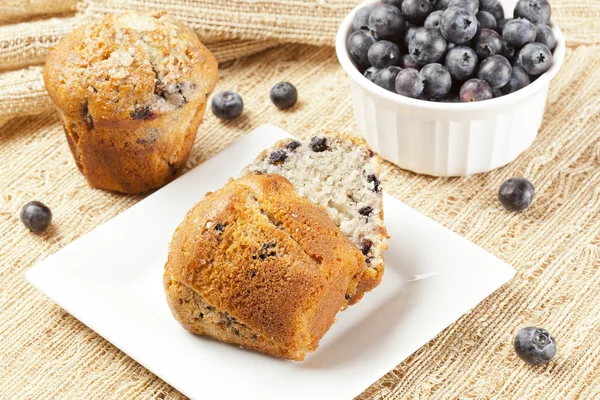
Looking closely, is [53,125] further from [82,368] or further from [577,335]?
[577,335]

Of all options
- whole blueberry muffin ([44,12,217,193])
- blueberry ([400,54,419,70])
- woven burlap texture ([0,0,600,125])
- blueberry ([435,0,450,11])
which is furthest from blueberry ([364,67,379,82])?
woven burlap texture ([0,0,600,125])

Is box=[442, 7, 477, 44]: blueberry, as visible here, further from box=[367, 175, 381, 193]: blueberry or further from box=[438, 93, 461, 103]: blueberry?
box=[367, 175, 381, 193]: blueberry

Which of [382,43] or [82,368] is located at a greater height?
[382,43]

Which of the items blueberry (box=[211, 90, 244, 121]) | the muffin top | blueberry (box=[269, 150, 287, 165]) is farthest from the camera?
blueberry (box=[211, 90, 244, 121])

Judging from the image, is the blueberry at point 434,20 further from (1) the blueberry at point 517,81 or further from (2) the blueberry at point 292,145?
(2) the blueberry at point 292,145

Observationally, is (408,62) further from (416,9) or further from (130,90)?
(130,90)

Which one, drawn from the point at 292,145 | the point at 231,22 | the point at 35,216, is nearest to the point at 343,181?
the point at 292,145

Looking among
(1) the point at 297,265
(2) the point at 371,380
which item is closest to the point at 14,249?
(1) the point at 297,265
